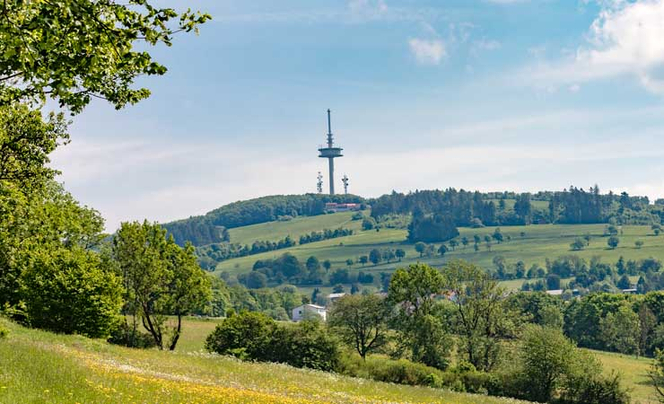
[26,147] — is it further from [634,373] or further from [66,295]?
[634,373]

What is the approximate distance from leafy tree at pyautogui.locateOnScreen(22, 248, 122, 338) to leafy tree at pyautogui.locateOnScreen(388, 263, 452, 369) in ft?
140

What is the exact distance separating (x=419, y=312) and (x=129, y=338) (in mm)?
37340

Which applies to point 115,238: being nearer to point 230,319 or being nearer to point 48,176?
point 230,319

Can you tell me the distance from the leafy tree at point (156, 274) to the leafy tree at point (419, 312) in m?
29.5

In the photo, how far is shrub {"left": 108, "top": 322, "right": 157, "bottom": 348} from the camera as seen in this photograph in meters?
58.2

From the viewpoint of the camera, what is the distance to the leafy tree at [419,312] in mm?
77438

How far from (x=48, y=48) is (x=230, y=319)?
59987mm

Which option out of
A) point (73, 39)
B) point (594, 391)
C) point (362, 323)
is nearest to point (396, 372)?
point (362, 323)

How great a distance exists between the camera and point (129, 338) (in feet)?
196

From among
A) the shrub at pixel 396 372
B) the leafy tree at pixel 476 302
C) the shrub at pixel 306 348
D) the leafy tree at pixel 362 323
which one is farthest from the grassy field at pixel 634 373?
the shrub at pixel 306 348

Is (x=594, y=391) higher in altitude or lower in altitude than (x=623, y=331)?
higher

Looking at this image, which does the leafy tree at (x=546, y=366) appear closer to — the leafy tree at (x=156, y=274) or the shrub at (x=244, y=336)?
the shrub at (x=244, y=336)

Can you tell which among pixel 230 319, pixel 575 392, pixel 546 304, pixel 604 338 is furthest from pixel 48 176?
pixel 546 304

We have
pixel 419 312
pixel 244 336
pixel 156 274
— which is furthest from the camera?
pixel 419 312
